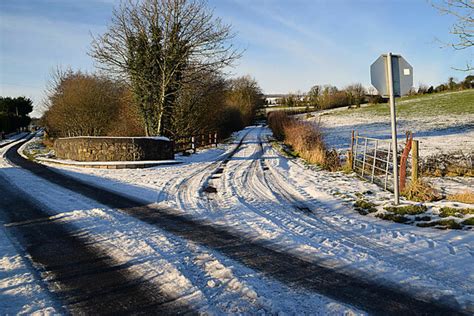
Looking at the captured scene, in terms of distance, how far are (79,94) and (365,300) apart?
92.2ft

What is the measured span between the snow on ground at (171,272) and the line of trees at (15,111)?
5747 centimetres

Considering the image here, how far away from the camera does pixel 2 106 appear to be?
197ft

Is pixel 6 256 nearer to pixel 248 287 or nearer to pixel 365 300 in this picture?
Answer: pixel 248 287

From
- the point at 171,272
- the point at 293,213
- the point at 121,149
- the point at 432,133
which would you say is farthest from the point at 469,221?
the point at 432,133

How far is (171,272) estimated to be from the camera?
150 inches

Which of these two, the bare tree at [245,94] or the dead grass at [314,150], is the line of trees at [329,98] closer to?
the bare tree at [245,94]

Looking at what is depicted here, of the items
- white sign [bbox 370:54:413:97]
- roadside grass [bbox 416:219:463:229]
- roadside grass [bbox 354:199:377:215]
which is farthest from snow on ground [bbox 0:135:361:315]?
white sign [bbox 370:54:413:97]

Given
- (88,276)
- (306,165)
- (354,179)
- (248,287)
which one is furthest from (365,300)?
(306,165)

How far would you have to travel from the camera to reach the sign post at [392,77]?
647 cm

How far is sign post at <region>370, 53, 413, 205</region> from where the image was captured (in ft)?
21.2

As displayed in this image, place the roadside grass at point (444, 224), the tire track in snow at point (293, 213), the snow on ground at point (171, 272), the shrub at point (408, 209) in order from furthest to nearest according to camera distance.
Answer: the shrub at point (408, 209)
the roadside grass at point (444, 224)
the tire track in snow at point (293, 213)
the snow on ground at point (171, 272)

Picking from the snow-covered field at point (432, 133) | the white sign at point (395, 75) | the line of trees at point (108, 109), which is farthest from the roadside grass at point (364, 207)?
the line of trees at point (108, 109)

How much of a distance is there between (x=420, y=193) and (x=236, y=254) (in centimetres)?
499

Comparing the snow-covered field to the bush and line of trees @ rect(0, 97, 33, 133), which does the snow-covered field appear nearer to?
the bush
